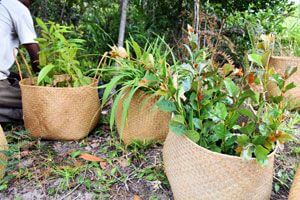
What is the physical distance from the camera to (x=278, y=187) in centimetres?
173

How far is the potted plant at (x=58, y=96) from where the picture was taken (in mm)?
2080

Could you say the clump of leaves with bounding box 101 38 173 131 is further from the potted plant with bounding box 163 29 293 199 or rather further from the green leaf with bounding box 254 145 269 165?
the green leaf with bounding box 254 145 269 165

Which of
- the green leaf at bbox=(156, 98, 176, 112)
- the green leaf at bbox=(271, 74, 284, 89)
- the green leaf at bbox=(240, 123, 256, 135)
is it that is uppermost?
the green leaf at bbox=(271, 74, 284, 89)

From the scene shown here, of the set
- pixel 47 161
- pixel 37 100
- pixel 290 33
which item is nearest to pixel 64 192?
pixel 47 161

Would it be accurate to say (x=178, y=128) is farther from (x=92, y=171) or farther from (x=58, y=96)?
(x=58, y=96)

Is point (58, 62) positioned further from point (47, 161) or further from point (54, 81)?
point (47, 161)

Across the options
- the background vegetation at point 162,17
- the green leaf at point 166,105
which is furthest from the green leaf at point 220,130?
the background vegetation at point 162,17

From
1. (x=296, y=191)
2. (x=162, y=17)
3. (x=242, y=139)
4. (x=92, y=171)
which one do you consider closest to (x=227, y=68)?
(x=242, y=139)

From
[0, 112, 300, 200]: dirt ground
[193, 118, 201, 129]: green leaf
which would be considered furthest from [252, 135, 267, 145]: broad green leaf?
[0, 112, 300, 200]: dirt ground

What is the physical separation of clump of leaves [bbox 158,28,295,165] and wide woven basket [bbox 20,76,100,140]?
79 centimetres

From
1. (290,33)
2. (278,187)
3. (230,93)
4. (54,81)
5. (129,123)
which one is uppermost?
(290,33)

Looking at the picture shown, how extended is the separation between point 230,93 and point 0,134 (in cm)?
129

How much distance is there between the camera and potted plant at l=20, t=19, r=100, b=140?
6.82 feet

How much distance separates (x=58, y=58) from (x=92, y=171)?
2.76ft
